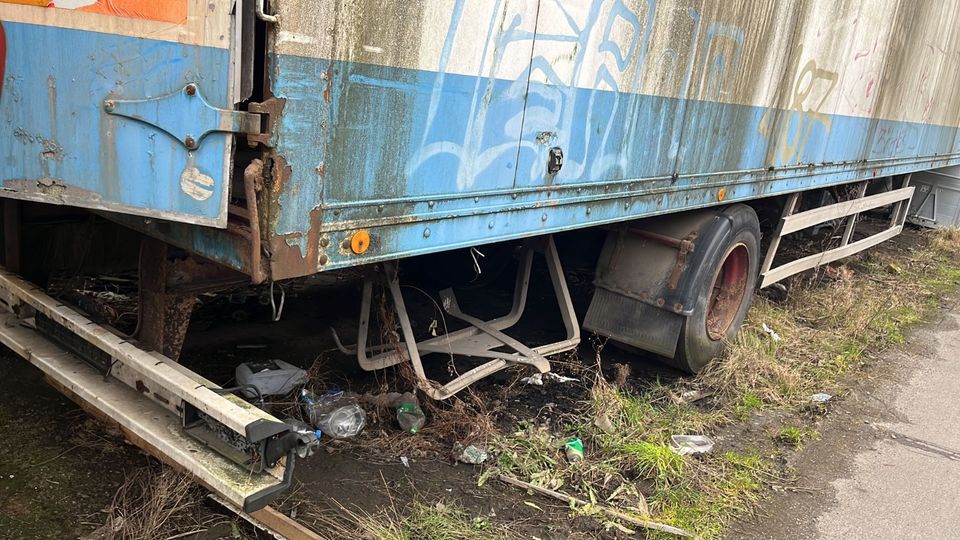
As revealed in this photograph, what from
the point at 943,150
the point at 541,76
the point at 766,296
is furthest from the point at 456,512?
the point at 943,150

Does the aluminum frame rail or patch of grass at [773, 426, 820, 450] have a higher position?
the aluminum frame rail

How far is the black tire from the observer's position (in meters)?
4.61

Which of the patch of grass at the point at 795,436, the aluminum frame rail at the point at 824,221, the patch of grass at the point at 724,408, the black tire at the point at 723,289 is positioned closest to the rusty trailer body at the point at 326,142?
the black tire at the point at 723,289

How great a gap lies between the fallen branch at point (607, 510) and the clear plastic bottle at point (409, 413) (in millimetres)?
491

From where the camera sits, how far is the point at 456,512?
9.88ft

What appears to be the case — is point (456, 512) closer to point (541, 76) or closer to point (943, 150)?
point (541, 76)

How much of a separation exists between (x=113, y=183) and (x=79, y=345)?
3.09ft

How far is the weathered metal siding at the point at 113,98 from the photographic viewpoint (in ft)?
6.37

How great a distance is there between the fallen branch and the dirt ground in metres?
0.04

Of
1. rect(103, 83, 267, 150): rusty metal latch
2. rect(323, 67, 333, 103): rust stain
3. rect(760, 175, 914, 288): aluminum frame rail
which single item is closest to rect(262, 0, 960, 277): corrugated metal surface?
rect(323, 67, 333, 103): rust stain

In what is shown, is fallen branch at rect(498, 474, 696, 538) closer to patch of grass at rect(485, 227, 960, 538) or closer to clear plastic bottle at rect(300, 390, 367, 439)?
patch of grass at rect(485, 227, 960, 538)

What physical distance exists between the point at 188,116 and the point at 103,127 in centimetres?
28

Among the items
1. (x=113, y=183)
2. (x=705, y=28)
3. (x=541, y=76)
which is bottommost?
(x=113, y=183)

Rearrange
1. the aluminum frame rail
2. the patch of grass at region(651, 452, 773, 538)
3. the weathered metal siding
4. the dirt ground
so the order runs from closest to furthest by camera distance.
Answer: the weathered metal siding, the dirt ground, the patch of grass at region(651, 452, 773, 538), the aluminum frame rail
